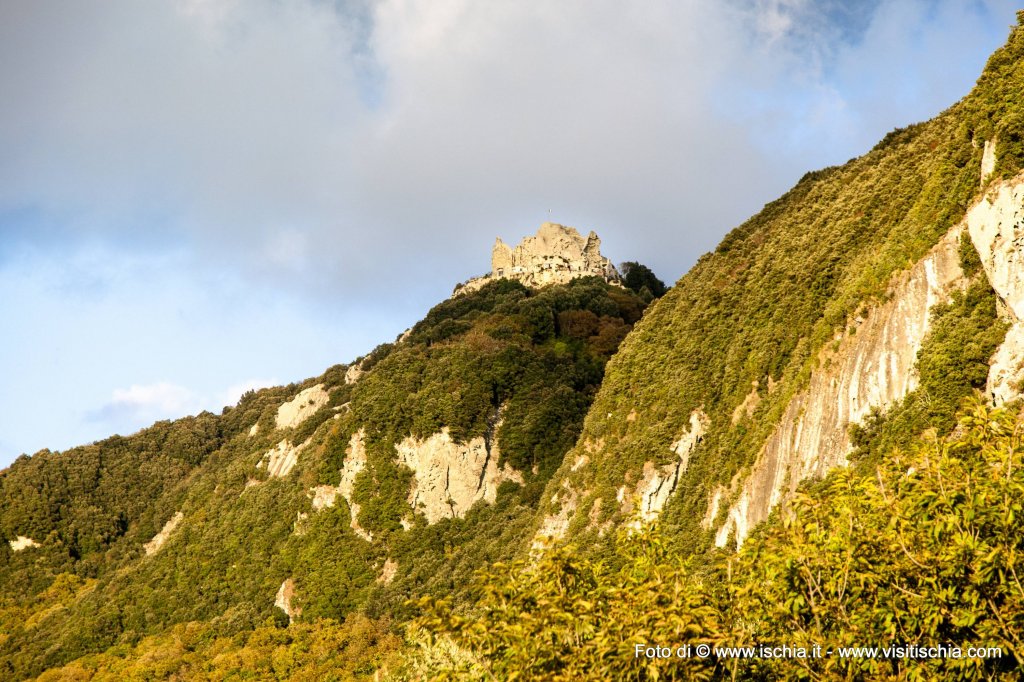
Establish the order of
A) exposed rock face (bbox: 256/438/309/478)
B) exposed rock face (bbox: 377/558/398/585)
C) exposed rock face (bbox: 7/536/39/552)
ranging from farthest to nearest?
1. exposed rock face (bbox: 7/536/39/552)
2. exposed rock face (bbox: 256/438/309/478)
3. exposed rock face (bbox: 377/558/398/585)

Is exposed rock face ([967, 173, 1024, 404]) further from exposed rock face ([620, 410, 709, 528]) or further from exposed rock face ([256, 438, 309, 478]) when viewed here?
exposed rock face ([256, 438, 309, 478])

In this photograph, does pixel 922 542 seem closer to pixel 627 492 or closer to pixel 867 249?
pixel 867 249

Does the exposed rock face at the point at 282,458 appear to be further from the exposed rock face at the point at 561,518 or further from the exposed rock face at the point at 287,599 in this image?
the exposed rock face at the point at 561,518

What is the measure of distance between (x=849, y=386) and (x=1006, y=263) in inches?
343

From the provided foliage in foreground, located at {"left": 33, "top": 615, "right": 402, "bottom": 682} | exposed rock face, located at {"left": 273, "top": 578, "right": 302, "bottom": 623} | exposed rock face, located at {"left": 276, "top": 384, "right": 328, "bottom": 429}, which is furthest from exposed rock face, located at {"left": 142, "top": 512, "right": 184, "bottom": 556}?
exposed rock face, located at {"left": 273, "top": 578, "right": 302, "bottom": 623}

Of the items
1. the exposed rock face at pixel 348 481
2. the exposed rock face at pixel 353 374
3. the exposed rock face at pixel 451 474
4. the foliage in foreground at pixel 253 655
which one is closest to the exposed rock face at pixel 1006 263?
the foliage in foreground at pixel 253 655

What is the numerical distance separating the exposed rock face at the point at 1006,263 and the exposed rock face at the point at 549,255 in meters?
104

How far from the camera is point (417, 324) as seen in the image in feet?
364

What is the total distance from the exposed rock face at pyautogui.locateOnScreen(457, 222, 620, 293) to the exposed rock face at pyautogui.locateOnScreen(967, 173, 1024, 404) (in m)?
104

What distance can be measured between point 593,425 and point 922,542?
49.4m

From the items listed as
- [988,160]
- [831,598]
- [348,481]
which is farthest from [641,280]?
[831,598]

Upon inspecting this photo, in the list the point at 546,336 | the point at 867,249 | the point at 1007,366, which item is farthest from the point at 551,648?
the point at 546,336

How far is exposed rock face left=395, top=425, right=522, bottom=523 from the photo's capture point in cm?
7788

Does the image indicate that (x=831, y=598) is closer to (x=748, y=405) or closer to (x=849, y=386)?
(x=849, y=386)
